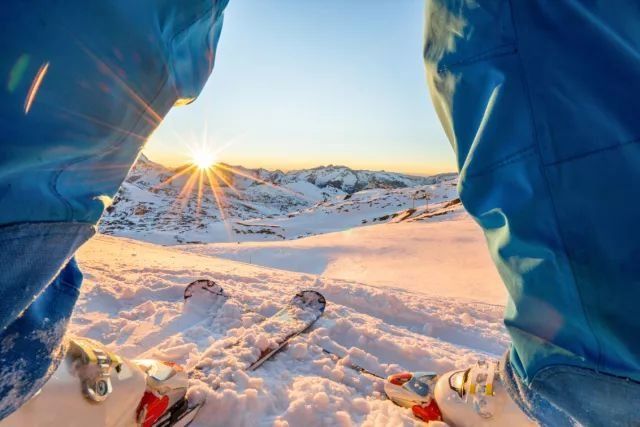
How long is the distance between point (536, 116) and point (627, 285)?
394mm

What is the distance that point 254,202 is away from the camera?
109 metres

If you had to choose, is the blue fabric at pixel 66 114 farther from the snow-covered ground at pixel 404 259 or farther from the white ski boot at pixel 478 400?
the snow-covered ground at pixel 404 259

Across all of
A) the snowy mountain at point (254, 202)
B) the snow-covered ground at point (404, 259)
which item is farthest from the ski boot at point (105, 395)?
the snow-covered ground at point (404, 259)

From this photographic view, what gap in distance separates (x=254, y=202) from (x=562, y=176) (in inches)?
4346

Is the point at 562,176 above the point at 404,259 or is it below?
above

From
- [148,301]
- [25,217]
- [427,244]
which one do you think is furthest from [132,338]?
[427,244]

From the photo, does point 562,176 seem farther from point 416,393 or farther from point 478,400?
point 416,393

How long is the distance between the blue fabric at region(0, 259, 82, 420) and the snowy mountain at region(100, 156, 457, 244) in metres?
0.35

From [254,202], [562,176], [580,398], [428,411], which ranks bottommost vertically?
[254,202]

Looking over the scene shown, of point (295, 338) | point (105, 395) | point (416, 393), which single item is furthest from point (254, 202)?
point (105, 395)

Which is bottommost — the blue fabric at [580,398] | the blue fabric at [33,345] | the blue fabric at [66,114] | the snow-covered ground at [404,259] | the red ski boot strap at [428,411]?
the snow-covered ground at [404,259]

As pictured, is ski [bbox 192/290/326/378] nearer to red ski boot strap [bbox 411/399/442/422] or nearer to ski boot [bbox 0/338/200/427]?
ski boot [bbox 0/338/200/427]

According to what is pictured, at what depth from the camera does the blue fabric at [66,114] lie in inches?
25.0

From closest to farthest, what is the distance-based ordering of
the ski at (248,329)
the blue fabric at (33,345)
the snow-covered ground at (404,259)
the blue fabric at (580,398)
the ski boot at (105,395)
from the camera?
1. the blue fabric at (580,398)
2. the blue fabric at (33,345)
3. the ski boot at (105,395)
4. the ski at (248,329)
5. the snow-covered ground at (404,259)
